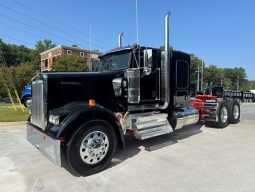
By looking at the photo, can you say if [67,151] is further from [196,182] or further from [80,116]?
[196,182]

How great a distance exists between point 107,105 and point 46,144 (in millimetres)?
1619

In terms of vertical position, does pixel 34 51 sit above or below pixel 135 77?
above

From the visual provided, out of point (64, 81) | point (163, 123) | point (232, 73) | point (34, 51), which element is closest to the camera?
point (64, 81)

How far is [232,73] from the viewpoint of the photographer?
123750mm

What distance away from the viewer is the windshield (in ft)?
20.6

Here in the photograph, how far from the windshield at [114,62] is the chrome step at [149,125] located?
127 centimetres

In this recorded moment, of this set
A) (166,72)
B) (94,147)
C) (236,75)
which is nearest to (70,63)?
(166,72)

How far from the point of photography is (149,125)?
6285 millimetres

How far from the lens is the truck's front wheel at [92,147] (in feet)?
15.0

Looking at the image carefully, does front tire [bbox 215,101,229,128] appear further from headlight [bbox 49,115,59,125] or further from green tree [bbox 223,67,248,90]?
green tree [bbox 223,67,248,90]

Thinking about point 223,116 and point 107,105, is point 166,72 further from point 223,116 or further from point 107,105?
point 223,116

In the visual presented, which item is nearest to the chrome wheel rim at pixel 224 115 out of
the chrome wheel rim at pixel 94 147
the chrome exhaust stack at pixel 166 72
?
the chrome exhaust stack at pixel 166 72

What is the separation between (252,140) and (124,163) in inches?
161

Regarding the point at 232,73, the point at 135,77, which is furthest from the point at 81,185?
the point at 232,73
